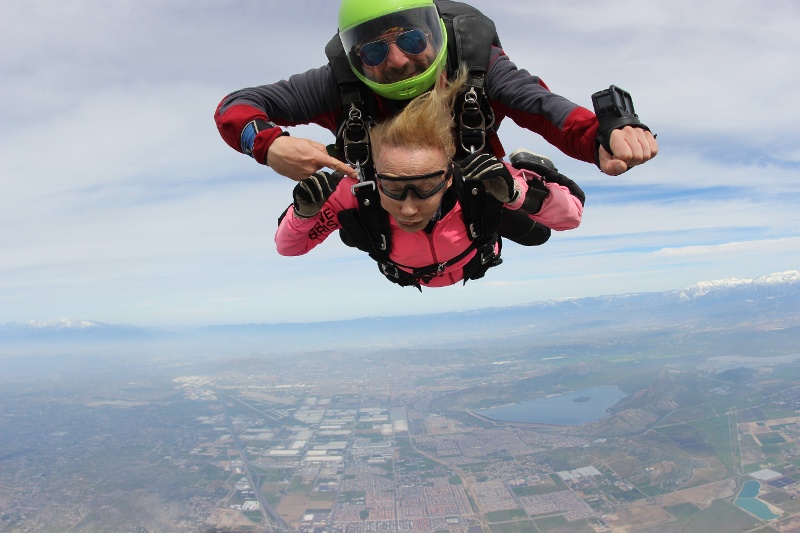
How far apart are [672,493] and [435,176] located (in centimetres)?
4862

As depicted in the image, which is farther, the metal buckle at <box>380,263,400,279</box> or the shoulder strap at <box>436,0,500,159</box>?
the metal buckle at <box>380,263,400,279</box>

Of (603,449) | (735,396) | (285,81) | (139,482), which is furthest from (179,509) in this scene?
(735,396)

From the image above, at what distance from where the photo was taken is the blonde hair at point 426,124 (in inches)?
85.5

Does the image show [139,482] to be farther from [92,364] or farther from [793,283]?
[793,283]

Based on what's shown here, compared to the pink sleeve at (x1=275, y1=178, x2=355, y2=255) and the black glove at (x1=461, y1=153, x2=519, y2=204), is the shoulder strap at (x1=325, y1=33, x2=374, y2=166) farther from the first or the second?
the black glove at (x1=461, y1=153, x2=519, y2=204)

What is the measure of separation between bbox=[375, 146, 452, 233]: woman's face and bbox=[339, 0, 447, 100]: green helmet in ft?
1.01

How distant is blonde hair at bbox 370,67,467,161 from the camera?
2172 mm

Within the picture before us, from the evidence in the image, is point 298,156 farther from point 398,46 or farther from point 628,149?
point 628,149

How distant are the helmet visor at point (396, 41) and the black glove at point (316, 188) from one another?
2.01 ft

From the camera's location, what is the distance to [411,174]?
89.2 inches

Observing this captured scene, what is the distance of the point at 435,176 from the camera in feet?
7.56

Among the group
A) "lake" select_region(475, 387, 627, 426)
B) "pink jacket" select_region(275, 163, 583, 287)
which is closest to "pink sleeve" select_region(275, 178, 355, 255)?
"pink jacket" select_region(275, 163, 583, 287)

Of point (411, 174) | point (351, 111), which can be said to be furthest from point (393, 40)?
point (411, 174)

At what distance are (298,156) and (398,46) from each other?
2.70ft
